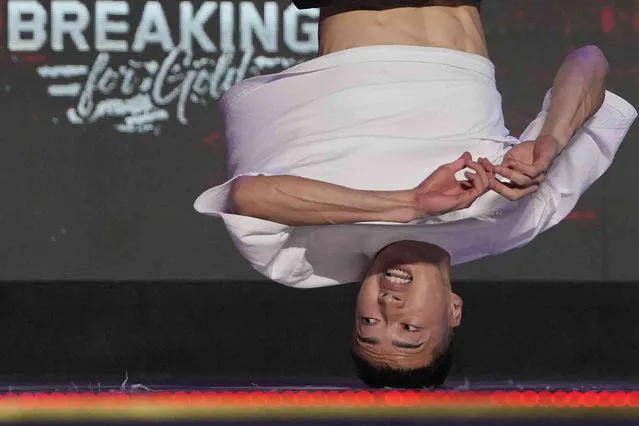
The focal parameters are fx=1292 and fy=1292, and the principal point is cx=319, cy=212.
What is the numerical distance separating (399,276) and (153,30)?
2.10 metres

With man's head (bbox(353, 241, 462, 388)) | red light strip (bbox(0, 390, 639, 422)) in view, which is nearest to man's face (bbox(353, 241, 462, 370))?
man's head (bbox(353, 241, 462, 388))

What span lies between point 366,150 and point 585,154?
490 mm

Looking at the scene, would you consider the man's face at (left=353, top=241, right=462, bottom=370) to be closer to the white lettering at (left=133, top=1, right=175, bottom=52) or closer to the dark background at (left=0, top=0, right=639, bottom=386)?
the dark background at (left=0, top=0, right=639, bottom=386)

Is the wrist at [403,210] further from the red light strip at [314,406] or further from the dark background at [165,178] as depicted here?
the dark background at [165,178]

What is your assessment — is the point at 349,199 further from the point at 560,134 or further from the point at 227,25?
the point at 227,25

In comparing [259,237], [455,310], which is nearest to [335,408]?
[455,310]

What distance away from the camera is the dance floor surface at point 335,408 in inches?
104

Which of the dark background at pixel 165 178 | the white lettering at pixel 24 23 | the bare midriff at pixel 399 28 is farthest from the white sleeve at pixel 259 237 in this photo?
the white lettering at pixel 24 23

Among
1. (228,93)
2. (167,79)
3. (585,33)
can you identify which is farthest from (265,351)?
(228,93)

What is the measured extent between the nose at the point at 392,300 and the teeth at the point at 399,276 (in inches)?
1.3

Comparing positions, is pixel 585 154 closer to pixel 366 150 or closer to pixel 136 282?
pixel 366 150

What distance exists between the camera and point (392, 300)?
2.55 m

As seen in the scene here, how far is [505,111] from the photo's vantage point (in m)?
4.41

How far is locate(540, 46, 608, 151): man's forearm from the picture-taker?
2.44 m
